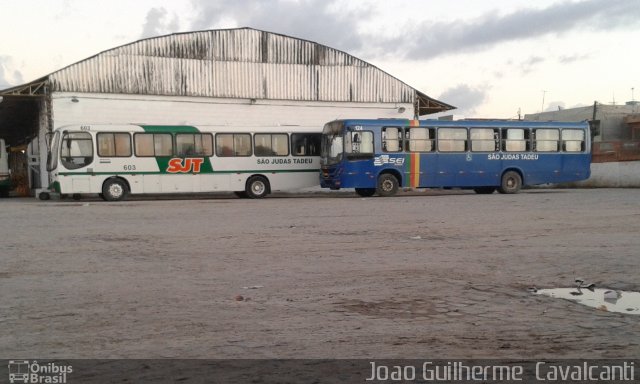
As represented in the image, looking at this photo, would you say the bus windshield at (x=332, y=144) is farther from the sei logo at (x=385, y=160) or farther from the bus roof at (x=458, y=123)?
the sei logo at (x=385, y=160)

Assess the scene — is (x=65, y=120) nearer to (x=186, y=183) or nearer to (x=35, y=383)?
(x=186, y=183)

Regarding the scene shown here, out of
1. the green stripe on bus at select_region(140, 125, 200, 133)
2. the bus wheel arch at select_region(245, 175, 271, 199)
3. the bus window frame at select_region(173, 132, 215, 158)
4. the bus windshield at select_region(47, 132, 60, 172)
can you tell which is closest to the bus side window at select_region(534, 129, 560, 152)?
the bus wheel arch at select_region(245, 175, 271, 199)

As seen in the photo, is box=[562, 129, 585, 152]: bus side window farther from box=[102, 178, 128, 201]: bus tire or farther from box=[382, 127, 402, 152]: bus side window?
box=[102, 178, 128, 201]: bus tire

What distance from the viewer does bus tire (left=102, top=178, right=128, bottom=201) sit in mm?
22031

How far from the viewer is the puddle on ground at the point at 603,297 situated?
574 centimetres

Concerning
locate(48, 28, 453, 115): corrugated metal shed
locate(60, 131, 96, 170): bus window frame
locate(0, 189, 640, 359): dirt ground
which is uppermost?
locate(48, 28, 453, 115): corrugated metal shed

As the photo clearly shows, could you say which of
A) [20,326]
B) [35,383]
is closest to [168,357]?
[35,383]

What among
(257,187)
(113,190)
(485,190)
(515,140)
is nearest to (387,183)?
(257,187)

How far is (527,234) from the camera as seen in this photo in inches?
436

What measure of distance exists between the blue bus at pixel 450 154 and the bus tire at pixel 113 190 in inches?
304

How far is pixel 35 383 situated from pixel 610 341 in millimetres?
4226

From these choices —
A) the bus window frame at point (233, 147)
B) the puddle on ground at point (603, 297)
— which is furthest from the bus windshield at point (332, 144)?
the puddle on ground at point (603, 297)

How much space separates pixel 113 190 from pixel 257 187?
5568 mm

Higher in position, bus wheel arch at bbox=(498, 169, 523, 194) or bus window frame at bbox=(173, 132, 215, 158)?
bus window frame at bbox=(173, 132, 215, 158)
